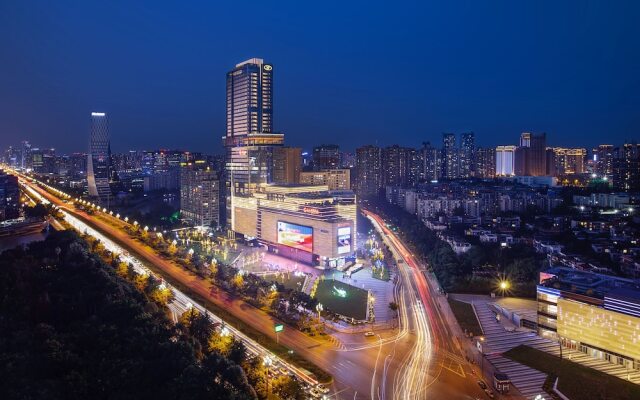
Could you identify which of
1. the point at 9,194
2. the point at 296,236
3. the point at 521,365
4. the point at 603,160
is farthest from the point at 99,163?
the point at 603,160

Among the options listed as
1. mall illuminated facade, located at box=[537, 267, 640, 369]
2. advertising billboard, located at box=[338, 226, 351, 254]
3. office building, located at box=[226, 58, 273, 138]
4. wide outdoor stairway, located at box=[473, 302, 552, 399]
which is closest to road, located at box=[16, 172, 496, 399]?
wide outdoor stairway, located at box=[473, 302, 552, 399]

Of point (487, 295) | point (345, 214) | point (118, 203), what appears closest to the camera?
point (487, 295)

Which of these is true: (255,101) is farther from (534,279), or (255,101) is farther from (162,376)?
(162,376)

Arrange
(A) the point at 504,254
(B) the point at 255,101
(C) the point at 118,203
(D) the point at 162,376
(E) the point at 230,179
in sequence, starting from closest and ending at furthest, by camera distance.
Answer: (D) the point at 162,376
(A) the point at 504,254
(E) the point at 230,179
(B) the point at 255,101
(C) the point at 118,203

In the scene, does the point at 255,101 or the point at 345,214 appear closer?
the point at 345,214

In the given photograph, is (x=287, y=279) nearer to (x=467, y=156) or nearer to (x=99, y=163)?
(x=99, y=163)

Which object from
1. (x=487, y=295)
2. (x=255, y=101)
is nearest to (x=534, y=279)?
(x=487, y=295)

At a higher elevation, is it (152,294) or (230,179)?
(230,179)
